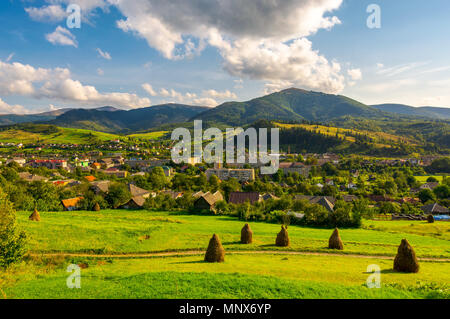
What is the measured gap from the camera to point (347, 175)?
447 ft

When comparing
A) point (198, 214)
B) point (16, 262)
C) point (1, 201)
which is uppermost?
point (1, 201)

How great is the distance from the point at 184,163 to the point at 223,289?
511 feet

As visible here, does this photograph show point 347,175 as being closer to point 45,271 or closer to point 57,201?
point 57,201

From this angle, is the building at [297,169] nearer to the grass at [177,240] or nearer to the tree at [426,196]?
the tree at [426,196]

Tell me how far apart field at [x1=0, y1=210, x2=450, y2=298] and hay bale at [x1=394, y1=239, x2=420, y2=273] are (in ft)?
2.60

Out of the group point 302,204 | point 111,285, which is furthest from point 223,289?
point 302,204

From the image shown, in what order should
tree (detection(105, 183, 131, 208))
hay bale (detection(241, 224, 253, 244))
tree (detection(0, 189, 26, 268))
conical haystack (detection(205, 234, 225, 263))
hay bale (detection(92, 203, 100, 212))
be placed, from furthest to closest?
tree (detection(105, 183, 131, 208)) < hay bale (detection(92, 203, 100, 212)) < hay bale (detection(241, 224, 253, 244)) < conical haystack (detection(205, 234, 225, 263)) < tree (detection(0, 189, 26, 268))

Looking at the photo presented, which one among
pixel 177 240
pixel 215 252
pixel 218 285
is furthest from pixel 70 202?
pixel 218 285

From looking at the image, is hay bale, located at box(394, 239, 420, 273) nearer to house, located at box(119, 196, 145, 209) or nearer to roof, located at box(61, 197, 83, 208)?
house, located at box(119, 196, 145, 209)

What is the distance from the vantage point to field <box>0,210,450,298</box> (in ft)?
41.0

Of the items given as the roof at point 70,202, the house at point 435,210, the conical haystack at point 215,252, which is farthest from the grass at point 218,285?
the house at point 435,210

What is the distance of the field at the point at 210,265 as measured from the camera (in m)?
12.5

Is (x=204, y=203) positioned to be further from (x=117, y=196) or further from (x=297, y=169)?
(x=297, y=169)

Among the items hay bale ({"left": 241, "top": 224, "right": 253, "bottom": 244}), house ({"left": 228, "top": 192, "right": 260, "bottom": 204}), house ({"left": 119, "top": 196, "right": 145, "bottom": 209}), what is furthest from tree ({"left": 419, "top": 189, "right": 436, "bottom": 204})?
house ({"left": 119, "top": 196, "right": 145, "bottom": 209})
